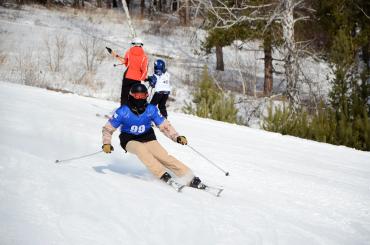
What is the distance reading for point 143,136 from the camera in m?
5.54

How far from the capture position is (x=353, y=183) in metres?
6.53

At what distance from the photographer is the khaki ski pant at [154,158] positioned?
5.39m

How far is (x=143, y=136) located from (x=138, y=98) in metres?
0.50

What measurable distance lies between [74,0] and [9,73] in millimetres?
23896

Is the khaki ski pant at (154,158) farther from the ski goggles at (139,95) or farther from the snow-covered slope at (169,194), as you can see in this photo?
the ski goggles at (139,95)

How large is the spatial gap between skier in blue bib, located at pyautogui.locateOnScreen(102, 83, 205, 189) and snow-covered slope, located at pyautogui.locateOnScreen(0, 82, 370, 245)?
0.21 meters

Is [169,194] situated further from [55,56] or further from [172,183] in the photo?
[55,56]

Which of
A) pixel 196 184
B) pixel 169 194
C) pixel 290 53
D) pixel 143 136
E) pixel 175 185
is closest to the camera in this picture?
pixel 169 194

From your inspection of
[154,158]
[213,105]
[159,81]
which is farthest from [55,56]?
[154,158]

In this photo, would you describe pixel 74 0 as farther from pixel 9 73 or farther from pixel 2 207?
pixel 2 207

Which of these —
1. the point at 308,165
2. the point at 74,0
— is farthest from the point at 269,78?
the point at 74,0

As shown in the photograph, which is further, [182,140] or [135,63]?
[135,63]

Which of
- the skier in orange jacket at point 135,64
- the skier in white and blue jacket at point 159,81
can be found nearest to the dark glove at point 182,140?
the skier in orange jacket at point 135,64

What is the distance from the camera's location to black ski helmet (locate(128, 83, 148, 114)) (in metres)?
5.35
